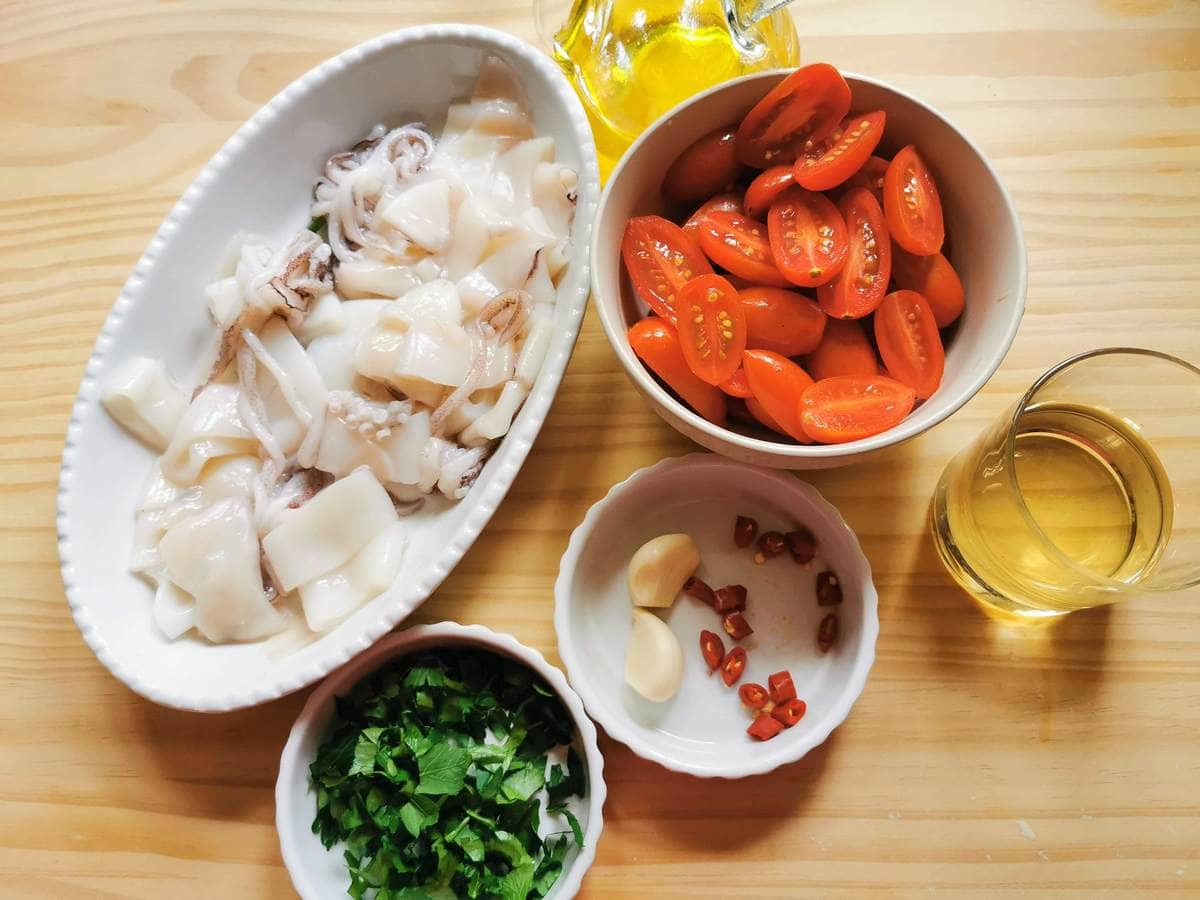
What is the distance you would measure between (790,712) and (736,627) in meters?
0.15

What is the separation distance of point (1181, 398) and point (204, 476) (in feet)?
4.99

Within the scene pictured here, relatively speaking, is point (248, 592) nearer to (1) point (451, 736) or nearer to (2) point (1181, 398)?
(1) point (451, 736)

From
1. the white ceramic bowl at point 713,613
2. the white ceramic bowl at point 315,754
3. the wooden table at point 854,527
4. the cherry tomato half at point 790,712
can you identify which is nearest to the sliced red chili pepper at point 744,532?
the white ceramic bowl at point 713,613

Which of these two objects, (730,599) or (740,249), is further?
(730,599)

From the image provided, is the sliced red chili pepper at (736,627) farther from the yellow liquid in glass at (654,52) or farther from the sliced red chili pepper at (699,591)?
the yellow liquid in glass at (654,52)

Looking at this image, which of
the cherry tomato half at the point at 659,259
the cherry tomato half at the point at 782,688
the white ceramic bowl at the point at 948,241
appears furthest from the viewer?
the cherry tomato half at the point at 782,688

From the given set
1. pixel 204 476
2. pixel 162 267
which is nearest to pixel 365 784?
pixel 204 476

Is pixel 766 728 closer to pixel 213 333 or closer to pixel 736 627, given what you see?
pixel 736 627

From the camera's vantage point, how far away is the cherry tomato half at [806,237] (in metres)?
1.17

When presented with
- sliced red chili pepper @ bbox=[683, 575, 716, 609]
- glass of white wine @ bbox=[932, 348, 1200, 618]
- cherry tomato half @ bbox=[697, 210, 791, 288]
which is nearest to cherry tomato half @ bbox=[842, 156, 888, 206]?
cherry tomato half @ bbox=[697, 210, 791, 288]

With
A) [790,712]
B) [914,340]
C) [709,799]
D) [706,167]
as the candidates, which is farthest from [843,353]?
[709,799]

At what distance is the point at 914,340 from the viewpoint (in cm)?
119

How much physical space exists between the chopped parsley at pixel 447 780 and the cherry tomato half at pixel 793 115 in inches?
33.3

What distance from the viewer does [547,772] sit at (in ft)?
4.45
